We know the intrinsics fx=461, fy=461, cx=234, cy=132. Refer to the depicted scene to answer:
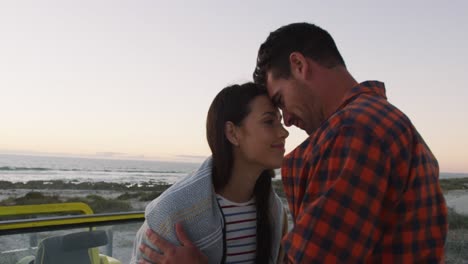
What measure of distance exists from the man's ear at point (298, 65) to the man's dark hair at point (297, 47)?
0.02 meters

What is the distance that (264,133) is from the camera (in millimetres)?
2109

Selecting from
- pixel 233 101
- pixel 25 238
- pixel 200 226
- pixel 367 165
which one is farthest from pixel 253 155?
pixel 25 238

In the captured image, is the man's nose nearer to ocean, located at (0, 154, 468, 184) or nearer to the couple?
the couple

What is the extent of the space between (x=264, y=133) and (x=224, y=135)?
0.65 ft

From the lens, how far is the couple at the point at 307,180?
106 cm

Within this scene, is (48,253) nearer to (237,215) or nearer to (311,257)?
(237,215)

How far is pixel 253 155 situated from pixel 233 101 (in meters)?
0.27

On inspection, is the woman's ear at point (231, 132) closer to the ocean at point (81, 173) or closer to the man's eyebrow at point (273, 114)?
the man's eyebrow at point (273, 114)

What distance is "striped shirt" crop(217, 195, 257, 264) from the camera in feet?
6.98

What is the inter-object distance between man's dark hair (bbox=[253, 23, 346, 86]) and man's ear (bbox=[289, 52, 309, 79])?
0.7 inches

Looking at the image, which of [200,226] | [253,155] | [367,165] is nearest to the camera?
[367,165]

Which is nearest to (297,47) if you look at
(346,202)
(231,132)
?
(346,202)

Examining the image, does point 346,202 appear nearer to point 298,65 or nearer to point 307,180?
point 307,180

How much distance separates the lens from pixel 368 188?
1.06 metres
